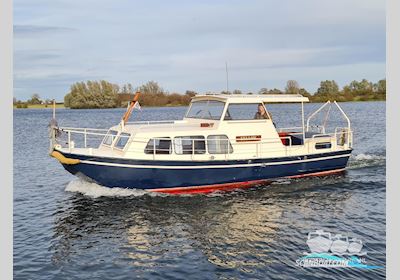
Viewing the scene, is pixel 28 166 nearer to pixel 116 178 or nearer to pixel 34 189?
pixel 34 189

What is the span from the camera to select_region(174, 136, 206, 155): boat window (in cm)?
1912

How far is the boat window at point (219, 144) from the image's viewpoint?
19.7m

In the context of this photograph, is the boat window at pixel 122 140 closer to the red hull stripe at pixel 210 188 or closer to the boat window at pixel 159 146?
the boat window at pixel 159 146

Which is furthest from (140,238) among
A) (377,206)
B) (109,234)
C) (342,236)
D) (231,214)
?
(377,206)

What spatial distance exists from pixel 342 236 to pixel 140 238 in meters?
6.76

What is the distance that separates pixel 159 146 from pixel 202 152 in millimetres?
1989

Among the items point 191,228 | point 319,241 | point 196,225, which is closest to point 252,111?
point 196,225

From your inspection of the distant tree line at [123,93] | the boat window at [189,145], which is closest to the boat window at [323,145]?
the boat window at [189,145]

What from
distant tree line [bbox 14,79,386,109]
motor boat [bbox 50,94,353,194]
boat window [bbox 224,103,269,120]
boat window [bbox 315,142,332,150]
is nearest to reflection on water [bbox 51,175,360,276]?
motor boat [bbox 50,94,353,194]

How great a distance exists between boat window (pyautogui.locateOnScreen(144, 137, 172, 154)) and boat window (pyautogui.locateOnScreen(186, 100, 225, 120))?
3107mm

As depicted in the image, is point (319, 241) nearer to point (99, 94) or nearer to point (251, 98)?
point (251, 98)

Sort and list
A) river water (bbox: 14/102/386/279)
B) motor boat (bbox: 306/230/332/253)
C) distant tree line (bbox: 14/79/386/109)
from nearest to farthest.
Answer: river water (bbox: 14/102/386/279) → motor boat (bbox: 306/230/332/253) → distant tree line (bbox: 14/79/386/109)

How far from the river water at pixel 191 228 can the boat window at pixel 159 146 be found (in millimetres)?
1894

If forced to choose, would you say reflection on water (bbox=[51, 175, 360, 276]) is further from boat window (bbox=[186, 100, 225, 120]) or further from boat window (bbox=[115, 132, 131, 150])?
boat window (bbox=[186, 100, 225, 120])
